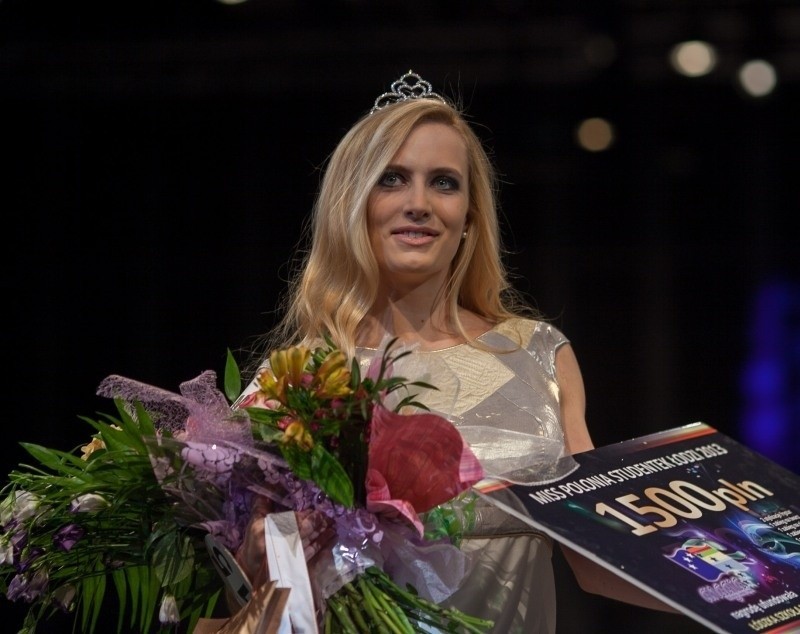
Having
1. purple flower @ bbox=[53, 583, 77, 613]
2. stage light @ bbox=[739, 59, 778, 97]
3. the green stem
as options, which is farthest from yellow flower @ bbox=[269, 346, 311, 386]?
stage light @ bbox=[739, 59, 778, 97]

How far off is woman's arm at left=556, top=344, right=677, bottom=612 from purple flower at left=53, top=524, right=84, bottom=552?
0.60 m

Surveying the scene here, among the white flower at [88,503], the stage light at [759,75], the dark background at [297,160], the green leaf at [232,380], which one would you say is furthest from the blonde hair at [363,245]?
the stage light at [759,75]

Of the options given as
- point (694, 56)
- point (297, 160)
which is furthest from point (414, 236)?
point (694, 56)

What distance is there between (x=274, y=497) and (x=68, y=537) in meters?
0.32

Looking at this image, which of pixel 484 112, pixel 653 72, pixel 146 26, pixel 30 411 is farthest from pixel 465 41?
pixel 30 411

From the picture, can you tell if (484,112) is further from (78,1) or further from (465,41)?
(78,1)

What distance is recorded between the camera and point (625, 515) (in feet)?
4.48

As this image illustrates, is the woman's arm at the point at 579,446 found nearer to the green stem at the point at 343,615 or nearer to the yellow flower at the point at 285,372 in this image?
A: the green stem at the point at 343,615

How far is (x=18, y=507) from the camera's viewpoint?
4.91ft

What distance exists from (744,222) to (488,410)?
2.34 meters

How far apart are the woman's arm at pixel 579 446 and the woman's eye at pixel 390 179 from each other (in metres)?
0.40

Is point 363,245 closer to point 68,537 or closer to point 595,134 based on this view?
point 68,537

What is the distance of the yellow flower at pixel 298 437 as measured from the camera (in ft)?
4.04

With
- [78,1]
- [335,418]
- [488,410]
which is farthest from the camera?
[78,1]
